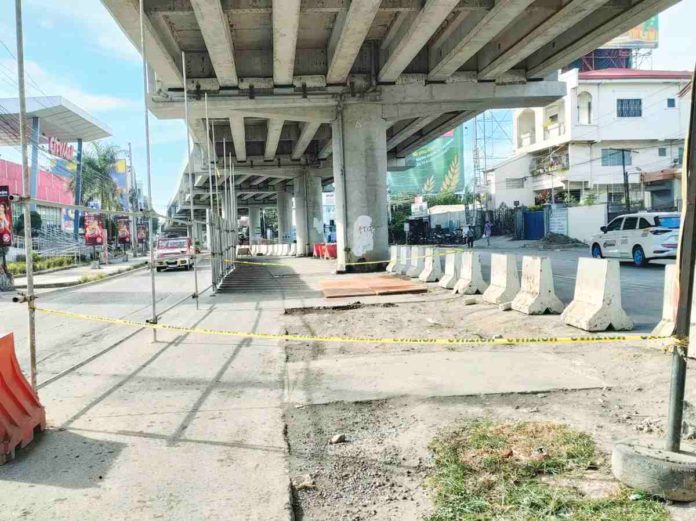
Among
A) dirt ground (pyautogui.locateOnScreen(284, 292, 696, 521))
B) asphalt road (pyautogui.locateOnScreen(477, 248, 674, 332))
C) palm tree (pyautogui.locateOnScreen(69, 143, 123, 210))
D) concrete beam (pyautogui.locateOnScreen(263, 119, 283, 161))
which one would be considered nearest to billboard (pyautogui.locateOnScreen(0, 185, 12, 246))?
concrete beam (pyautogui.locateOnScreen(263, 119, 283, 161))

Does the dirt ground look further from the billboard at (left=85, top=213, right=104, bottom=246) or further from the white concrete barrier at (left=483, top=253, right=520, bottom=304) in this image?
the billboard at (left=85, top=213, right=104, bottom=246)

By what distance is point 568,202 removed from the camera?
45.1 meters

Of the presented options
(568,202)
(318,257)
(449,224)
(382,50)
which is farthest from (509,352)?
(449,224)

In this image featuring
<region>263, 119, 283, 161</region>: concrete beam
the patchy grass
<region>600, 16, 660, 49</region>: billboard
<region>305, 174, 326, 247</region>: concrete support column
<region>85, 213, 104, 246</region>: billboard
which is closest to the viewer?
the patchy grass

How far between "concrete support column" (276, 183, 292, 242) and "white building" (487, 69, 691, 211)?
2364 centimetres

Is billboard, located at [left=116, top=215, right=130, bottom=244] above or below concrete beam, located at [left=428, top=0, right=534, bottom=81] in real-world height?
below

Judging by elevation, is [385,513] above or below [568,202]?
below

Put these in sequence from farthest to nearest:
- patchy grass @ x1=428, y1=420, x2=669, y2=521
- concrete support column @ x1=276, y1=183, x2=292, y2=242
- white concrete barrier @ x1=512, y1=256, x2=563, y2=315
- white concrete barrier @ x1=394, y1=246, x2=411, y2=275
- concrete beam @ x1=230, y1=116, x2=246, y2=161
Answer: concrete support column @ x1=276, y1=183, x2=292, y2=242 → concrete beam @ x1=230, y1=116, x2=246, y2=161 → white concrete barrier @ x1=394, y1=246, x2=411, y2=275 → white concrete barrier @ x1=512, y1=256, x2=563, y2=315 → patchy grass @ x1=428, y1=420, x2=669, y2=521

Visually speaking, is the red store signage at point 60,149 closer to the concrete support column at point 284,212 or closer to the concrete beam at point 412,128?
the concrete support column at point 284,212

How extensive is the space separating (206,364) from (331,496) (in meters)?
3.96

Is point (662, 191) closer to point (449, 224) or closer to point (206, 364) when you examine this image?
point (449, 224)

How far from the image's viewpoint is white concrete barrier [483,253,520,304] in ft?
34.4

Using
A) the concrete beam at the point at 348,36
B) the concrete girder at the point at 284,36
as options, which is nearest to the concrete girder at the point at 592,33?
the concrete beam at the point at 348,36

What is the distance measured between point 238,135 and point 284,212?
27630mm
